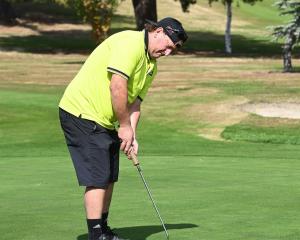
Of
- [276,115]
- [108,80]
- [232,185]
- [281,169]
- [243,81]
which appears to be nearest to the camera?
[108,80]

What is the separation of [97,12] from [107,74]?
50.0 metres

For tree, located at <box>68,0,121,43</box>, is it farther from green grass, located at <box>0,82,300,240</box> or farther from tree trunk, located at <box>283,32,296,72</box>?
green grass, located at <box>0,82,300,240</box>

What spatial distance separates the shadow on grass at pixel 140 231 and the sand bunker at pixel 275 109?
54.6 feet

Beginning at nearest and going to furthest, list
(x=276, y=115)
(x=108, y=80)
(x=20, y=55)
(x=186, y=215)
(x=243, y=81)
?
(x=108, y=80)
(x=186, y=215)
(x=276, y=115)
(x=243, y=81)
(x=20, y=55)

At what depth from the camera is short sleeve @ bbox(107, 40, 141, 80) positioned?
7.29m

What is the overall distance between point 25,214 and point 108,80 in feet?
7.98

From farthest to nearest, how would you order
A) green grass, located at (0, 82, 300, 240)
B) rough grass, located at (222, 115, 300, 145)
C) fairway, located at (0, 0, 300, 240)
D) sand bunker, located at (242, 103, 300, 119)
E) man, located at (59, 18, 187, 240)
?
sand bunker, located at (242, 103, 300, 119) < rough grass, located at (222, 115, 300, 145) < fairway, located at (0, 0, 300, 240) < green grass, located at (0, 82, 300, 240) < man, located at (59, 18, 187, 240)

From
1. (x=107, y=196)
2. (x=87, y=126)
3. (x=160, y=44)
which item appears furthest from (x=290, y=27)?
(x=87, y=126)

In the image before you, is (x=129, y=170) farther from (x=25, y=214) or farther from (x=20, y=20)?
(x=20, y=20)

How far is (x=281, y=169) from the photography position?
14180mm

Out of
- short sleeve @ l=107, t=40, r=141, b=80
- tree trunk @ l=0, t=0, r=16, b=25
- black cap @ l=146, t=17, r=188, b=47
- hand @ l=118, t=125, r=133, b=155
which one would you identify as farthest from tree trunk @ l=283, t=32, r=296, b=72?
tree trunk @ l=0, t=0, r=16, b=25

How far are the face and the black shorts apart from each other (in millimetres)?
789

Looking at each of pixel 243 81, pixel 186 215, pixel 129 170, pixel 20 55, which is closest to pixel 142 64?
pixel 186 215

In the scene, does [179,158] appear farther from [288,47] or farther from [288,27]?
[288,47]
